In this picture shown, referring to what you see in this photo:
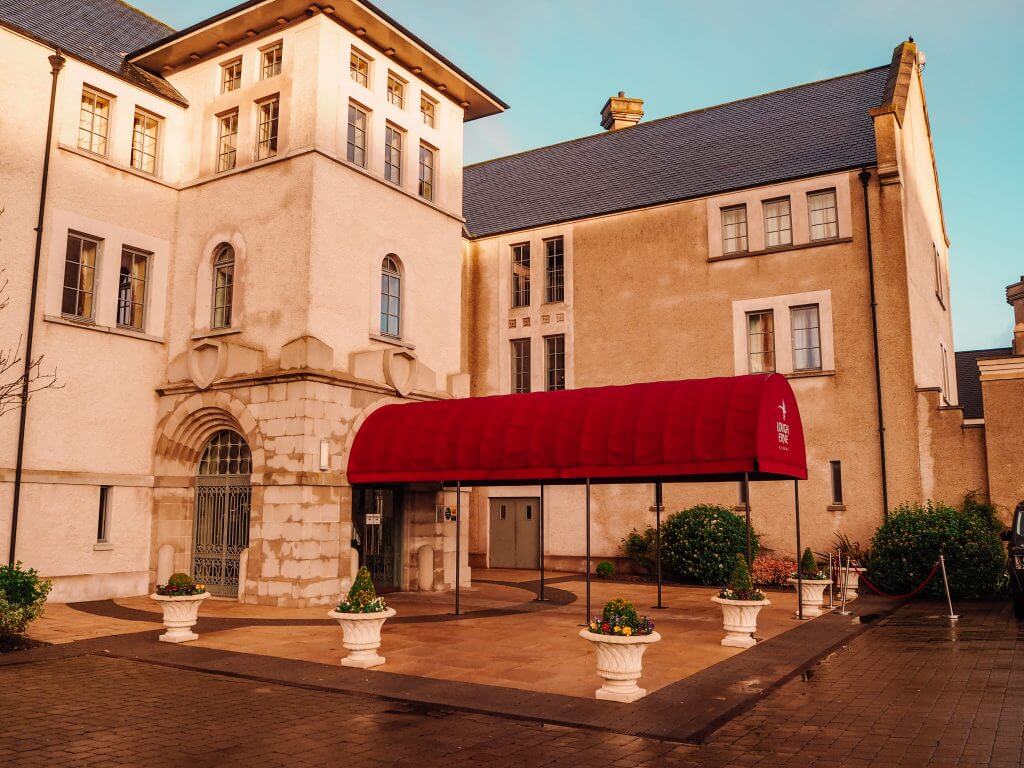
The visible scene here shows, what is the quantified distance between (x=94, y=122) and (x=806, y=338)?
66.0 feet

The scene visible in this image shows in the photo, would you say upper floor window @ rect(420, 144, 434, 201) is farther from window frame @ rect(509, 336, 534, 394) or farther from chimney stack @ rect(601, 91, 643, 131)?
chimney stack @ rect(601, 91, 643, 131)

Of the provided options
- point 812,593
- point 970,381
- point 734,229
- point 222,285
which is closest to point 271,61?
point 222,285

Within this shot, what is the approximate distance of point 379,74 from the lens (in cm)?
2158

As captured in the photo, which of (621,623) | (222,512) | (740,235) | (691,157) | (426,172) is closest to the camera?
(621,623)

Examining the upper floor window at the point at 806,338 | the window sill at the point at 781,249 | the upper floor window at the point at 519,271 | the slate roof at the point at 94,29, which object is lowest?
the upper floor window at the point at 806,338

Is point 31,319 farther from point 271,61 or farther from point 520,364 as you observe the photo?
point 520,364

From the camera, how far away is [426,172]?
2362 centimetres

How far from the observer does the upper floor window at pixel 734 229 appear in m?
26.8

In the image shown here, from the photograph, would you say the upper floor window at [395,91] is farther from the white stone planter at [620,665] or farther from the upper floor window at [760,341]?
the white stone planter at [620,665]

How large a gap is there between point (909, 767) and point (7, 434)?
1755 cm

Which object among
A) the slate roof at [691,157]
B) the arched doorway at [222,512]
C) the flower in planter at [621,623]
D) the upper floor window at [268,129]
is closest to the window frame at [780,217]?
the slate roof at [691,157]

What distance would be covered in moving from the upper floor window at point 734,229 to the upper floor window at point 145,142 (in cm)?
1684

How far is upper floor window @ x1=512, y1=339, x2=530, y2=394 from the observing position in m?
30.4

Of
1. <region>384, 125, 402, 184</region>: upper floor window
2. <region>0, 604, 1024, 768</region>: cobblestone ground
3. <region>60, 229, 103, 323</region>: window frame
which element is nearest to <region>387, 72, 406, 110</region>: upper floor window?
<region>384, 125, 402, 184</region>: upper floor window
